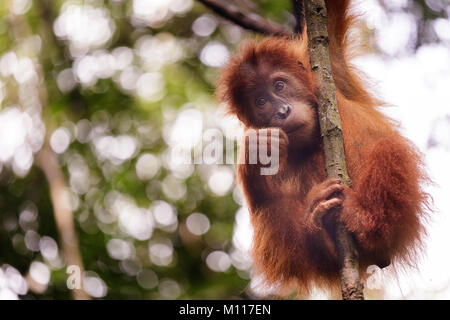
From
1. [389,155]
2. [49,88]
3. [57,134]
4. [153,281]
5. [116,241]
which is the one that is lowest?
[153,281]

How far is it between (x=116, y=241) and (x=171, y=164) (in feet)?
4.46

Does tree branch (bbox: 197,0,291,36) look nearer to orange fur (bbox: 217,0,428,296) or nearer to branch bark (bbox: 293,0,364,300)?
orange fur (bbox: 217,0,428,296)

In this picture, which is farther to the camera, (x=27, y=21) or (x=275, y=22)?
(x=27, y=21)

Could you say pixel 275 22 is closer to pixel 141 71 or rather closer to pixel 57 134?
pixel 141 71

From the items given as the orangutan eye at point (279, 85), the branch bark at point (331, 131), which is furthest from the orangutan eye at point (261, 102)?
the branch bark at point (331, 131)

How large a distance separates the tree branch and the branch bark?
67.8 inches

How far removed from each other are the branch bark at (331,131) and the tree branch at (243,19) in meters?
1.72

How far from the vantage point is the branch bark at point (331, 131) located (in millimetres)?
2316

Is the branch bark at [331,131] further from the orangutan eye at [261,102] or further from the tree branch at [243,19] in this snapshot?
the tree branch at [243,19]

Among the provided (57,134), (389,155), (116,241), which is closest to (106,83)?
(57,134)

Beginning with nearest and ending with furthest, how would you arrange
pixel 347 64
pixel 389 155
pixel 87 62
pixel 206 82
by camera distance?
pixel 389 155
pixel 347 64
pixel 206 82
pixel 87 62

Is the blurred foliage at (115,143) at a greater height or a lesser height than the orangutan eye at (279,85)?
lesser

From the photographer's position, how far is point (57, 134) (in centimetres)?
702

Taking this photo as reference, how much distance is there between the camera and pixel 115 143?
7.37 meters
